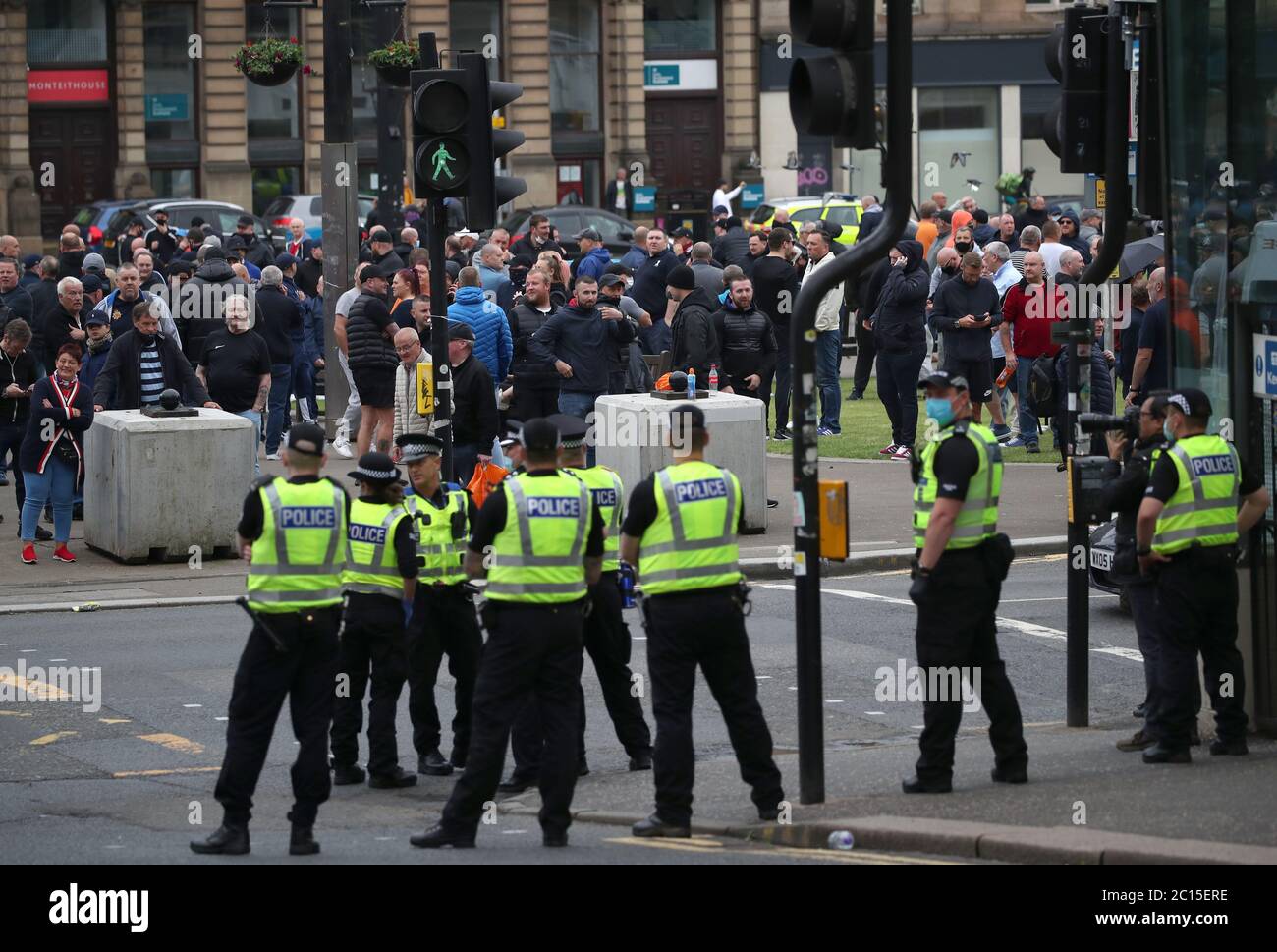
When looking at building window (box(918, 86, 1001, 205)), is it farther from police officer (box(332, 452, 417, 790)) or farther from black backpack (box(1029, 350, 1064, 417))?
police officer (box(332, 452, 417, 790))

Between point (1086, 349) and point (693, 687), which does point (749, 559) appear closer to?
point (1086, 349)

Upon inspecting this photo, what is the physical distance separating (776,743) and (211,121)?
41931 mm

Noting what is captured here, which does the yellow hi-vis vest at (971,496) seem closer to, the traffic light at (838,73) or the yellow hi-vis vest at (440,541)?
the traffic light at (838,73)

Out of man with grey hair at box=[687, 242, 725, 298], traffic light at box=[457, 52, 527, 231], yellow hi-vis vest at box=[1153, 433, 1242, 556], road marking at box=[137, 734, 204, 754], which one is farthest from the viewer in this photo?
man with grey hair at box=[687, 242, 725, 298]

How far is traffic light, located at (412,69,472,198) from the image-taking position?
13000mm

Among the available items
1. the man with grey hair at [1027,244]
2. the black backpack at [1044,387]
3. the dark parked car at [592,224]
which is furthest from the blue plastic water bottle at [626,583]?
the dark parked car at [592,224]

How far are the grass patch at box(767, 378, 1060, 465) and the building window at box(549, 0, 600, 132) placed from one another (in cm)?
2917

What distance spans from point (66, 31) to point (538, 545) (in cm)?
4438

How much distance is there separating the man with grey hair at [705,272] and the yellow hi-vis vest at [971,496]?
12.0 metres

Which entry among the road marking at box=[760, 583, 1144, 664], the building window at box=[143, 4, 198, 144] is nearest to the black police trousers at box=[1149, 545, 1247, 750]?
the road marking at box=[760, 583, 1144, 664]

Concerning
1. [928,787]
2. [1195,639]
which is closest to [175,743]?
[928,787]

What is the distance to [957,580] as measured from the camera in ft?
33.7

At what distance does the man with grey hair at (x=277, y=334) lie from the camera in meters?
22.0

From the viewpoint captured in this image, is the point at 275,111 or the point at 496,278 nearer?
the point at 496,278
